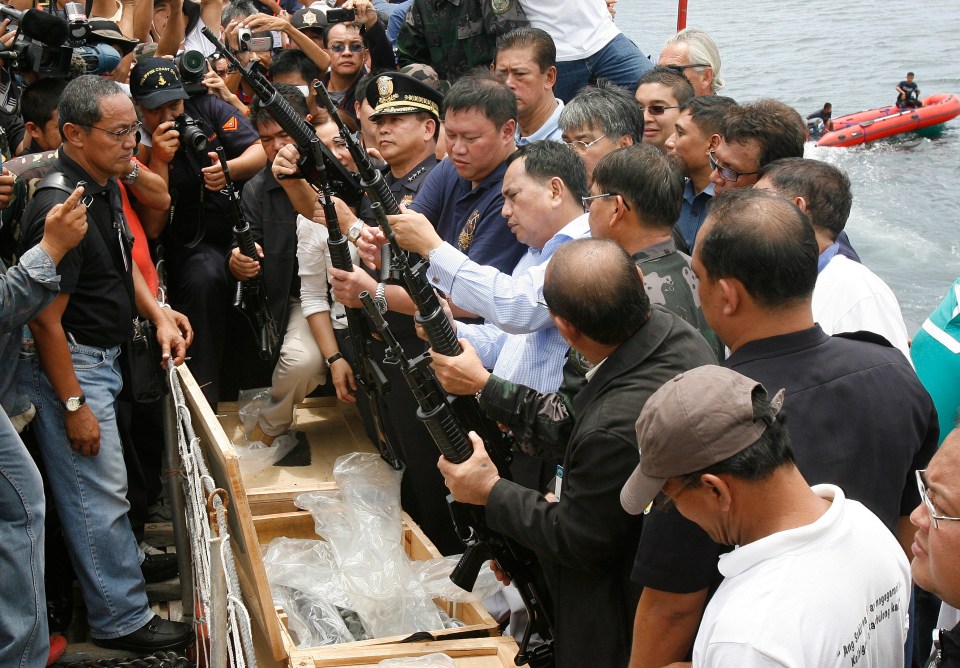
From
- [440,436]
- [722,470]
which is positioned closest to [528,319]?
[440,436]

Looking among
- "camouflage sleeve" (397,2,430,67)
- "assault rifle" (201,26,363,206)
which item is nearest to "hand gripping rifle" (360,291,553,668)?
"assault rifle" (201,26,363,206)

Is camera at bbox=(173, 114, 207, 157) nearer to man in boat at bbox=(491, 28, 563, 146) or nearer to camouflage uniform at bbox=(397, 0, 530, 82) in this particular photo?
man in boat at bbox=(491, 28, 563, 146)

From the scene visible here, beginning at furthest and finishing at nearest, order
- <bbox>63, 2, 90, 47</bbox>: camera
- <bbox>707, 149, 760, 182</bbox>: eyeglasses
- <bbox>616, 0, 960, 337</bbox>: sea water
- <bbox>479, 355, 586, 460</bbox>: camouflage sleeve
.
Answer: <bbox>616, 0, 960, 337</bbox>: sea water, <bbox>63, 2, 90, 47</bbox>: camera, <bbox>707, 149, 760, 182</bbox>: eyeglasses, <bbox>479, 355, 586, 460</bbox>: camouflage sleeve

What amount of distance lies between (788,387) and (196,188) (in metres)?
3.43

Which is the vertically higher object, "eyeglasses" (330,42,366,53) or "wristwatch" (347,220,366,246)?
"eyeglasses" (330,42,366,53)

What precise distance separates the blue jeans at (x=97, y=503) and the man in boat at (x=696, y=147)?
227 centimetres

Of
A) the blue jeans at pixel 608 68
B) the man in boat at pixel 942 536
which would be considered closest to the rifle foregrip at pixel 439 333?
the man in boat at pixel 942 536

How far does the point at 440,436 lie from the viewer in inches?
104

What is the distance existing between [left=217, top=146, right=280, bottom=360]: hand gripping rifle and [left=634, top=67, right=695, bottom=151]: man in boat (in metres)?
1.89

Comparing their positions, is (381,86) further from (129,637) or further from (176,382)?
(129,637)

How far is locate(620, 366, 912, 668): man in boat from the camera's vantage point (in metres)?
1.52

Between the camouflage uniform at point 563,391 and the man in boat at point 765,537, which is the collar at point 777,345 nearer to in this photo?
the man in boat at point 765,537

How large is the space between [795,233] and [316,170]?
211 centimetres

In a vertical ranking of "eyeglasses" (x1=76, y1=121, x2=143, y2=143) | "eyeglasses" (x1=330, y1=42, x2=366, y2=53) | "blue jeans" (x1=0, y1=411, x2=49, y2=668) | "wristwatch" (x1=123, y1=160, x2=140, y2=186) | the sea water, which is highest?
"eyeglasses" (x1=330, y1=42, x2=366, y2=53)
